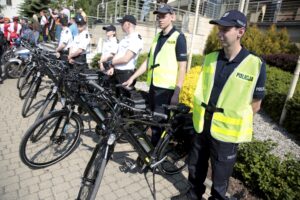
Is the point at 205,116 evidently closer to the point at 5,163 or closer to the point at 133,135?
the point at 133,135

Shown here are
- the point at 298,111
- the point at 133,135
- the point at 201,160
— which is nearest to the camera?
the point at 201,160

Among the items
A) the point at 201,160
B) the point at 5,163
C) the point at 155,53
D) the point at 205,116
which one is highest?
the point at 155,53

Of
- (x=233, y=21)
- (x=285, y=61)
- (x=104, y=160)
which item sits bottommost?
(x=104, y=160)

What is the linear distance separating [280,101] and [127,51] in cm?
329

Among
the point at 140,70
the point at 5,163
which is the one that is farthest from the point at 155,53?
the point at 5,163

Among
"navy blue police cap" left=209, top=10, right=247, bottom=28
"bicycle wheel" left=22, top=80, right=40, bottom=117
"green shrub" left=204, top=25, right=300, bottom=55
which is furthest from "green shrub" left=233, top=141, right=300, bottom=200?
"green shrub" left=204, top=25, right=300, bottom=55

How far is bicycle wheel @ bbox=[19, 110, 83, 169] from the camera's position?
3.40m

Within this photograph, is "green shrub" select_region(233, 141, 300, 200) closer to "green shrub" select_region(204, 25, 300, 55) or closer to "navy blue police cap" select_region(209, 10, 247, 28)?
"navy blue police cap" select_region(209, 10, 247, 28)

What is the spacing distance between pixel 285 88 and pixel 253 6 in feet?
38.1

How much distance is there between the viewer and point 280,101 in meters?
5.16

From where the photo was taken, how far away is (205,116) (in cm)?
257

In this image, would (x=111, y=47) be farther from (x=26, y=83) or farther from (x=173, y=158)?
(x=173, y=158)

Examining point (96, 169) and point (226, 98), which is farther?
point (96, 169)

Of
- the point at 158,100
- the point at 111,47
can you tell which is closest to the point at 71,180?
the point at 158,100
